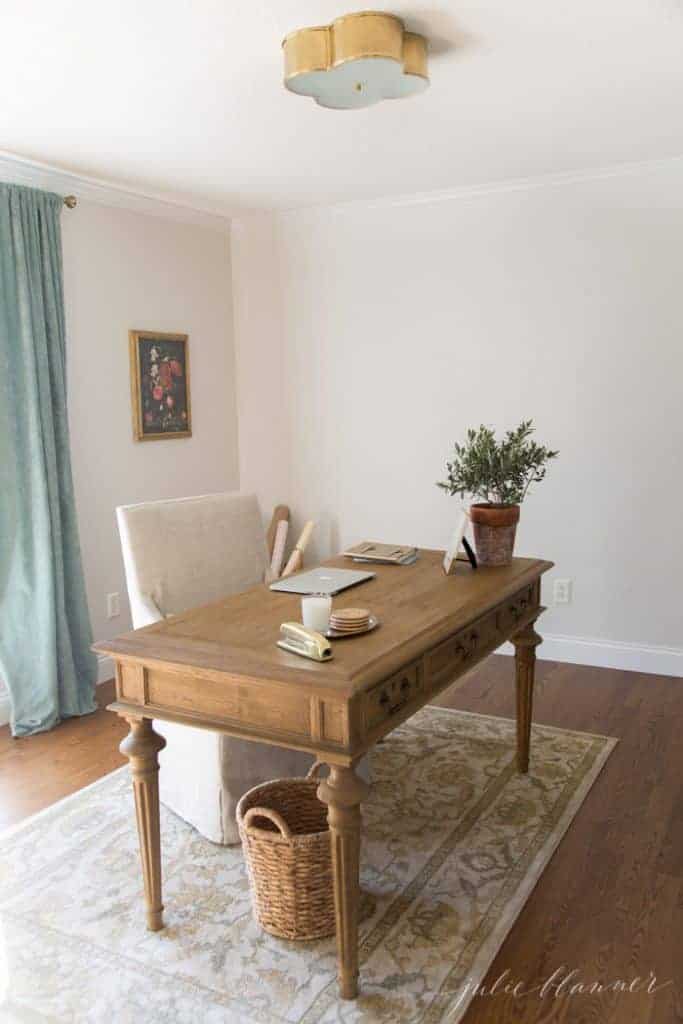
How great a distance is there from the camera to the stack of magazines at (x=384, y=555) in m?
2.85

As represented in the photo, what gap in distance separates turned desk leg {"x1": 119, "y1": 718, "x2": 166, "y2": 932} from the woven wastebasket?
231 mm

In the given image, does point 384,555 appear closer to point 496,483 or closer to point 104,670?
point 496,483

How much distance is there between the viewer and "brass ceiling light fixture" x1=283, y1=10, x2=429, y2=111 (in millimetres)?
2232

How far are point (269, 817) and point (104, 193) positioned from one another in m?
3.01

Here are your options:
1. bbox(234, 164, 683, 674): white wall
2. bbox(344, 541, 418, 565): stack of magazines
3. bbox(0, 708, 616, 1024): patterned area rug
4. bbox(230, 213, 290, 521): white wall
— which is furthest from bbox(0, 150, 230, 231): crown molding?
bbox(0, 708, 616, 1024): patterned area rug

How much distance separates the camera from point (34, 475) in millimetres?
3531

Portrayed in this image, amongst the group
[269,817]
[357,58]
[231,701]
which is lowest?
[269,817]

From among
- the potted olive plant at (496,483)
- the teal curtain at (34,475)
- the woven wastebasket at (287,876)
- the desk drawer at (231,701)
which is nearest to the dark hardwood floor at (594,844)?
the teal curtain at (34,475)

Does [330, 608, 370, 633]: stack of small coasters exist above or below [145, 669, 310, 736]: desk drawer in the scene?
above

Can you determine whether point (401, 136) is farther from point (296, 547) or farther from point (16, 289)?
point (296, 547)

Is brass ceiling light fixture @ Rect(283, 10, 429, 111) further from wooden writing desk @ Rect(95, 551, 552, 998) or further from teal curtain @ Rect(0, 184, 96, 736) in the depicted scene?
teal curtain @ Rect(0, 184, 96, 736)

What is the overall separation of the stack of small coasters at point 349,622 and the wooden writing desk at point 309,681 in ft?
0.09

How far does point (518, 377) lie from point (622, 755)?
188 centimetres

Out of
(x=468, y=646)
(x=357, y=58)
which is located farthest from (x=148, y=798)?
(x=357, y=58)
